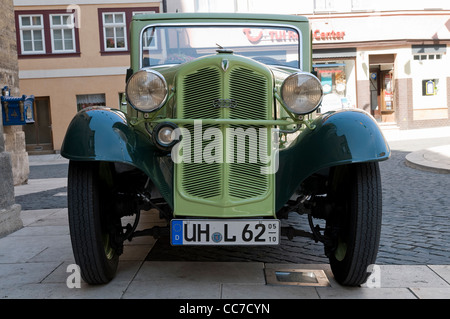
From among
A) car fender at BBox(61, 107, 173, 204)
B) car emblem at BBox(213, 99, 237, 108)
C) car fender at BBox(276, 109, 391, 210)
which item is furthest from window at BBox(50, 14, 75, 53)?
car fender at BBox(276, 109, 391, 210)

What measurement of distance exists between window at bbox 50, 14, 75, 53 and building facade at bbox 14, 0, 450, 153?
0.12ft

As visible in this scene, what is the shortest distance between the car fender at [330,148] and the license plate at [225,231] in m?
0.20

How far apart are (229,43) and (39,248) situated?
2436 millimetres

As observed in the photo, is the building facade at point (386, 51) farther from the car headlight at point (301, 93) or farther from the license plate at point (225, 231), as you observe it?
the license plate at point (225, 231)

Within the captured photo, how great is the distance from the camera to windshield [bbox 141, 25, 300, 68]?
4082 mm

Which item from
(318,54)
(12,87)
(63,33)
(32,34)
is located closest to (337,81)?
(318,54)

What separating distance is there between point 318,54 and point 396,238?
54.1ft

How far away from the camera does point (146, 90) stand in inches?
117

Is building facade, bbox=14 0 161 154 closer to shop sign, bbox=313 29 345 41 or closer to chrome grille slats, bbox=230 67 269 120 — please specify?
shop sign, bbox=313 29 345 41

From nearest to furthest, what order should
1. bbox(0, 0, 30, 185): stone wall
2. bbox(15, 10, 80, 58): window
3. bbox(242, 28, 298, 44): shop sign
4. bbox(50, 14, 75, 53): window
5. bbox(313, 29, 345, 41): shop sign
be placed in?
1. bbox(242, 28, 298, 44): shop sign
2. bbox(0, 0, 30, 185): stone wall
3. bbox(15, 10, 80, 58): window
4. bbox(50, 14, 75, 53): window
5. bbox(313, 29, 345, 41): shop sign

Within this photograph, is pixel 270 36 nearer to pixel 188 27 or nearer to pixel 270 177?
pixel 188 27

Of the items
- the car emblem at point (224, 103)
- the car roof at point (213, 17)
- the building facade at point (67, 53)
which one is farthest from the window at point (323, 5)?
the car emblem at point (224, 103)
